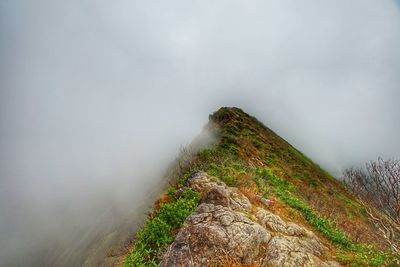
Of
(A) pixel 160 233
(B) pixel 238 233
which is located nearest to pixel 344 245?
(B) pixel 238 233

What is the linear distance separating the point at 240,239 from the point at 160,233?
3.42m

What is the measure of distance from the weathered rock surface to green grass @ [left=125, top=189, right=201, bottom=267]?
58 cm

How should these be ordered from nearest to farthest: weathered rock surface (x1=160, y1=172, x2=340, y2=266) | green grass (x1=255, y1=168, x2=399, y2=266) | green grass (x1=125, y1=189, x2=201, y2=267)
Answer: green grass (x1=255, y1=168, x2=399, y2=266) < weathered rock surface (x1=160, y1=172, x2=340, y2=266) < green grass (x1=125, y1=189, x2=201, y2=267)

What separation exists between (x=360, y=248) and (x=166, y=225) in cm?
800

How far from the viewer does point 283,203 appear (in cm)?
1745

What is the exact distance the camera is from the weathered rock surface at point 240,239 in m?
11.3

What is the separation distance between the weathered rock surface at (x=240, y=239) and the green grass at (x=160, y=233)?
0.58 m

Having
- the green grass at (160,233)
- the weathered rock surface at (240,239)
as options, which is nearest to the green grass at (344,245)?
the weathered rock surface at (240,239)

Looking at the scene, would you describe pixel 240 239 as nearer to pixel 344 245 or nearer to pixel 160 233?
pixel 160 233

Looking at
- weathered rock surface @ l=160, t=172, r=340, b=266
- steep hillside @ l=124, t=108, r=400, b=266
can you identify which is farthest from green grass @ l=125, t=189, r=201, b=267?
weathered rock surface @ l=160, t=172, r=340, b=266

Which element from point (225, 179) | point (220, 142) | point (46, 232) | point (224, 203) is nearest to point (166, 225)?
point (224, 203)

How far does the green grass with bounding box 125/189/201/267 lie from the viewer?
12695 millimetres

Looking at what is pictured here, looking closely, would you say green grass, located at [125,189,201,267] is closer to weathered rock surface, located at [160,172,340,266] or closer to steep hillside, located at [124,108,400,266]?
steep hillside, located at [124,108,400,266]

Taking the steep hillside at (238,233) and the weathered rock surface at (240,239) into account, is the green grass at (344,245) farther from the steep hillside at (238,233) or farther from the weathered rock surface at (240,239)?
the weathered rock surface at (240,239)
